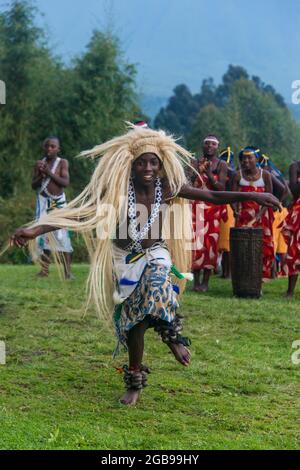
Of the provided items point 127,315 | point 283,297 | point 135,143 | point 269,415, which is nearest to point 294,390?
point 269,415

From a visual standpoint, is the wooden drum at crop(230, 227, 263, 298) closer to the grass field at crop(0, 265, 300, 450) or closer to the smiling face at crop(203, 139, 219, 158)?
the grass field at crop(0, 265, 300, 450)

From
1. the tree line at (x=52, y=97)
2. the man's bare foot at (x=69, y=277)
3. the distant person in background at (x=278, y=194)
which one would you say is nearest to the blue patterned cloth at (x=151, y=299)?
the distant person in background at (x=278, y=194)

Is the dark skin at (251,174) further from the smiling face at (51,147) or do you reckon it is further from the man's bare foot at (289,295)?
the smiling face at (51,147)

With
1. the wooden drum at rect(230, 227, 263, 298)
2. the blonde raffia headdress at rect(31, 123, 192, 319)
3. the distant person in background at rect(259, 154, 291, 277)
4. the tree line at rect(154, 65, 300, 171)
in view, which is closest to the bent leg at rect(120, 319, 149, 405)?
the blonde raffia headdress at rect(31, 123, 192, 319)

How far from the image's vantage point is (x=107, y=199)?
564cm

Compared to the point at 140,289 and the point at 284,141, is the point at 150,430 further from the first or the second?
the point at 284,141

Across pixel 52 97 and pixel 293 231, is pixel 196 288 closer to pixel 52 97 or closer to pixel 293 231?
pixel 293 231

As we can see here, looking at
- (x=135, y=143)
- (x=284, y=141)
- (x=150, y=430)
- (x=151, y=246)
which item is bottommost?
(x=150, y=430)

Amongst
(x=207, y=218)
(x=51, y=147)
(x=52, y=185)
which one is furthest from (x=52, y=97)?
(x=207, y=218)

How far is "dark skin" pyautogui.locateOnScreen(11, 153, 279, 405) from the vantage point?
5.48 metres

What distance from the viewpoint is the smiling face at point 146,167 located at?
18.5ft

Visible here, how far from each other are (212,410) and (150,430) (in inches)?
21.5

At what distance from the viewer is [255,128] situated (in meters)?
41.5

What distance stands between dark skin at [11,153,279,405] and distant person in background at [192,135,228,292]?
435 centimetres
